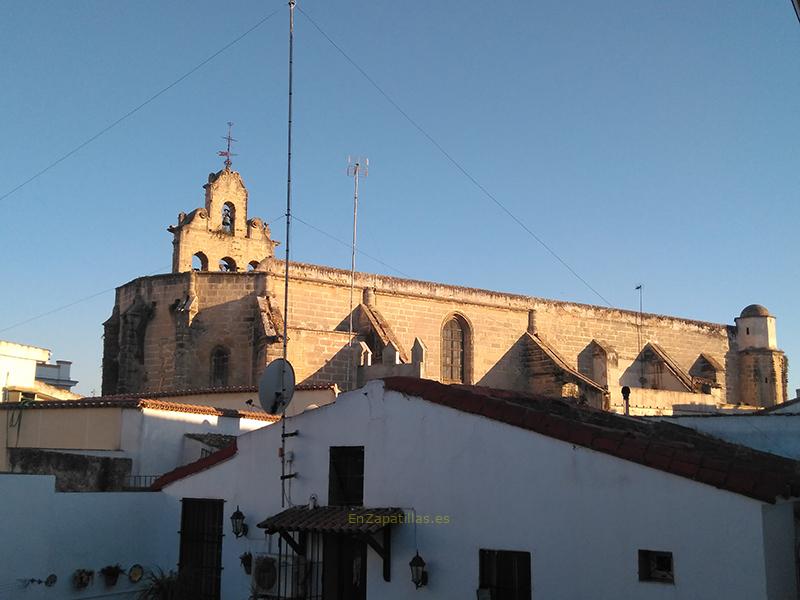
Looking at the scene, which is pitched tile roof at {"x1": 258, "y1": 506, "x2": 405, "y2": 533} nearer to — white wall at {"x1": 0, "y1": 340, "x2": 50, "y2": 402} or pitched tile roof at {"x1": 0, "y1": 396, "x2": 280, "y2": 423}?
pitched tile roof at {"x1": 0, "y1": 396, "x2": 280, "y2": 423}

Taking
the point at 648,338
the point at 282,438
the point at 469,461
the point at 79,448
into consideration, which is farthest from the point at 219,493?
the point at 648,338

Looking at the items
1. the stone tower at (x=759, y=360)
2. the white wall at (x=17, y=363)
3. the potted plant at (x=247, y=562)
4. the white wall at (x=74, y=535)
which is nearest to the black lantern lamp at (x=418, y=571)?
the potted plant at (x=247, y=562)

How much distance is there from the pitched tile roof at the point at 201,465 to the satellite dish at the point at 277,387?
0.92m

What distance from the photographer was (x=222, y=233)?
3033 centimetres

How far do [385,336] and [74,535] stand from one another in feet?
51.5

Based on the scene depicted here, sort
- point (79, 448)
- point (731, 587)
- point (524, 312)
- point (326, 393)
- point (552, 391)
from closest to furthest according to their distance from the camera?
point (731, 587), point (79, 448), point (326, 393), point (552, 391), point (524, 312)

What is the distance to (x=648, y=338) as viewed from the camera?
36219 mm

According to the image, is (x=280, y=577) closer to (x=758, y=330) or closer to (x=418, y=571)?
(x=418, y=571)

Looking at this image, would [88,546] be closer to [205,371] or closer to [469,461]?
[469,461]

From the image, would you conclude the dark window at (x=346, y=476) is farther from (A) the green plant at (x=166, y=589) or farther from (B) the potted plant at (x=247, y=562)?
(A) the green plant at (x=166, y=589)

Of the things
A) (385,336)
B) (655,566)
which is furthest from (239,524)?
(385,336)

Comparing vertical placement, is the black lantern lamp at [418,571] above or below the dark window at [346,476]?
below

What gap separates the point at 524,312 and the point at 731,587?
25.4m

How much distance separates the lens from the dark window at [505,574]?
8.34m
